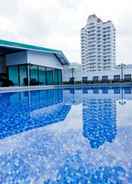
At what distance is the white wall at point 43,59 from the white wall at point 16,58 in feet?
1.36

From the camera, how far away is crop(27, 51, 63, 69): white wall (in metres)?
20.0

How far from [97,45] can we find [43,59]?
46953 millimetres

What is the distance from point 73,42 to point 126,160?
63259mm

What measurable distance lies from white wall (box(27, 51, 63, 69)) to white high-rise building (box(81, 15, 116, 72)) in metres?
38.9

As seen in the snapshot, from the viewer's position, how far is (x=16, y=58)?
2006cm

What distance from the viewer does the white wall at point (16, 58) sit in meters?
19.5

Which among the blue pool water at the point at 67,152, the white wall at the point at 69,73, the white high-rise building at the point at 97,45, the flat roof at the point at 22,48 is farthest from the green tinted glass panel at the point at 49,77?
the white high-rise building at the point at 97,45

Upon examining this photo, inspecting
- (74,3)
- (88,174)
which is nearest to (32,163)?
(88,174)

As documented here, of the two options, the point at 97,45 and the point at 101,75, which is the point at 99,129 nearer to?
the point at 101,75

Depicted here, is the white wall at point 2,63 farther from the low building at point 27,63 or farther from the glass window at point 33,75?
the glass window at point 33,75

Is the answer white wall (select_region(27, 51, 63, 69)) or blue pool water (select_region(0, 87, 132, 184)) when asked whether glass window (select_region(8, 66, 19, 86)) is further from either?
blue pool water (select_region(0, 87, 132, 184))

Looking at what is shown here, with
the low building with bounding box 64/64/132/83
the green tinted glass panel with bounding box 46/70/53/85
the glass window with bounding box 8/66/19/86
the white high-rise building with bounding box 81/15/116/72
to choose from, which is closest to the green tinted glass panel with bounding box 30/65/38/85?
the glass window with bounding box 8/66/19/86

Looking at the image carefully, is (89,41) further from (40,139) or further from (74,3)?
(40,139)

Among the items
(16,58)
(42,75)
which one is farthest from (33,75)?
(16,58)
